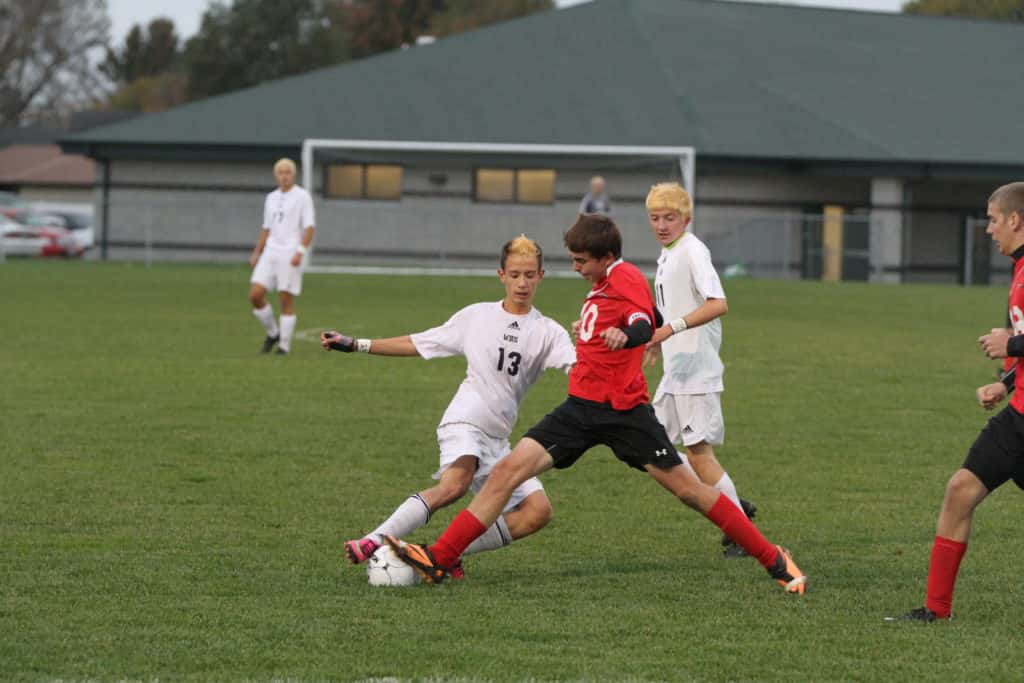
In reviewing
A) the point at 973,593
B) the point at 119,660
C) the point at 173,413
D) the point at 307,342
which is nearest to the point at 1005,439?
the point at 973,593

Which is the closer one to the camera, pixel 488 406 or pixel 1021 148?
pixel 488 406

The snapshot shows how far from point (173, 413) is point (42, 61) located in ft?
264

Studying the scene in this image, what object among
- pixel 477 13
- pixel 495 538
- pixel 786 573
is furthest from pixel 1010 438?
pixel 477 13

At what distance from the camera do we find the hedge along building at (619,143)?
4119cm

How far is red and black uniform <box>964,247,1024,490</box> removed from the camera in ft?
20.8

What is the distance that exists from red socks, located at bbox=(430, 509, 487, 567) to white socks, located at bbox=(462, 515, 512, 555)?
1.21 ft

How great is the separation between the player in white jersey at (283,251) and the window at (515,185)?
2488cm

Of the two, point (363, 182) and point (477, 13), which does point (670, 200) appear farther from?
point (477, 13)

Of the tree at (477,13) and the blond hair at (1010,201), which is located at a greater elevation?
the tree at (477,13)

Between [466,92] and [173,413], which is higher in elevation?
[466,92]

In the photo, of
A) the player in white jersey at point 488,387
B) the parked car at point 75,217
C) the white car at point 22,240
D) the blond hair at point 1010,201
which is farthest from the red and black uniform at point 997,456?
the parked car at point 75,217

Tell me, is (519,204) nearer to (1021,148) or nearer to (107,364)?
(1021,148)

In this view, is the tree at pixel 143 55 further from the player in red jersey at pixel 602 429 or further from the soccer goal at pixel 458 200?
the player in red jersey at pixel 602 429

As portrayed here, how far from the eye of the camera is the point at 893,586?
736 centimetres
